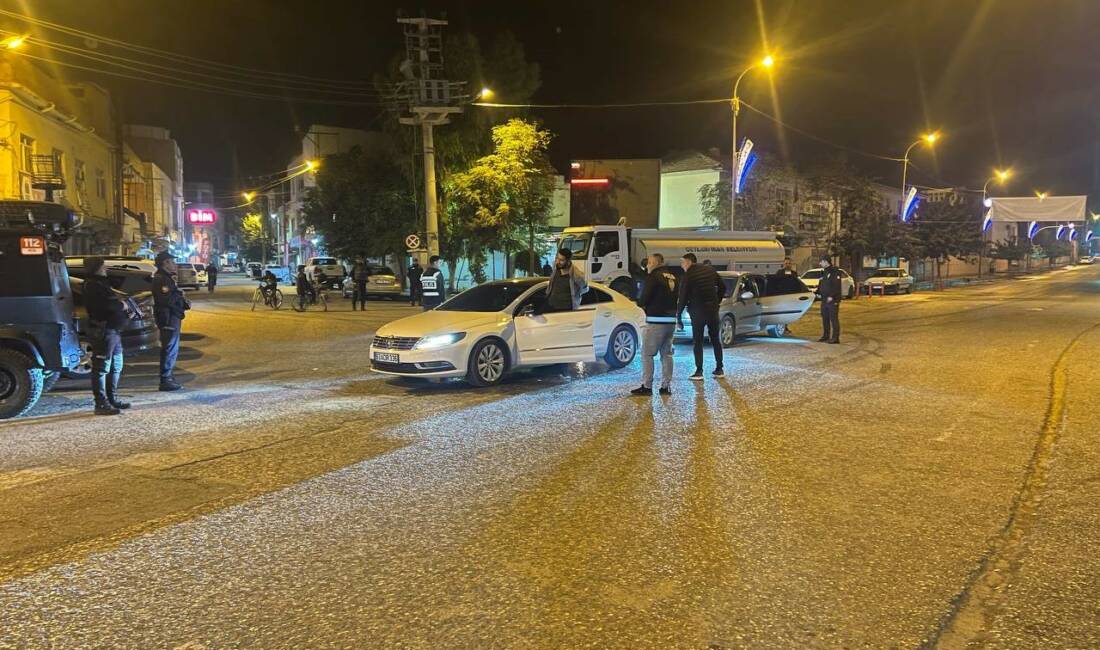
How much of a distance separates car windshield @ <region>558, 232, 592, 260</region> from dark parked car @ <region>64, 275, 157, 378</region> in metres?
12.5

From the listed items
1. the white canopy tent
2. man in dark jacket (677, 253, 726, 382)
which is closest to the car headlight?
man in dark jacket (677, 253, 726, 382)

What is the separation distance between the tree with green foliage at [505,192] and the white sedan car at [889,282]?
16.7 meters

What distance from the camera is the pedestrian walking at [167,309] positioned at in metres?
9.92

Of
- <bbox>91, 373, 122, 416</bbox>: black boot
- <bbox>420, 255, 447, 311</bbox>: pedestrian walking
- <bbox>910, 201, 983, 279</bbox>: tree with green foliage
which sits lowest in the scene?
<bbox>91, 373, 122, 416</bbox>: black boot

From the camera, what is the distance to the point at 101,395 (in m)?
8.46

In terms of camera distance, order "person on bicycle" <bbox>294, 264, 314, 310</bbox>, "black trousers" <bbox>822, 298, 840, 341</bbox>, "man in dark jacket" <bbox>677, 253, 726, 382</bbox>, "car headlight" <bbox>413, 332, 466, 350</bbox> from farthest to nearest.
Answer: "person on bicycle" <bbox>294, 264, 314, 310</bbox> → "black trousers" <bbox>822, 298, 840, 341</bbox> → "man in dark jacket" <bbox>677, 253, 726, 382</bbox> → "car headlight" <bbox>413, 332, 466, 350</bbox>

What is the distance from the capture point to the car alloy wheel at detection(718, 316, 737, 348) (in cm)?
1405

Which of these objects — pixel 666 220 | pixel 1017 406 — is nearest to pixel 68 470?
pixel 1017 406

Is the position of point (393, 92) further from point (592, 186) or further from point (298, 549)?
point (298, 549)

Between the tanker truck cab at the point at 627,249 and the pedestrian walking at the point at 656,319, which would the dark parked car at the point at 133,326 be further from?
the tanker truck cab at the point at 627,249

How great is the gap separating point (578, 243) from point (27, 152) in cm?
2085

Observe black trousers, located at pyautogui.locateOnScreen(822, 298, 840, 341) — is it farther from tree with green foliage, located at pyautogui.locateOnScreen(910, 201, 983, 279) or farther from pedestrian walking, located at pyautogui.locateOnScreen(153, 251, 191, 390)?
tree with green foliage, located at pyautogui.locateOnScreen(910, 201, 983, 279)

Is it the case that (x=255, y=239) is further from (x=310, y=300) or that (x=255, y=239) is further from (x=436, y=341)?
(x=436, y=341)

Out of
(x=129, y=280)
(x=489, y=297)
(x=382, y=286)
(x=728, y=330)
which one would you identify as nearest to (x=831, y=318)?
(x=728, y=330)
